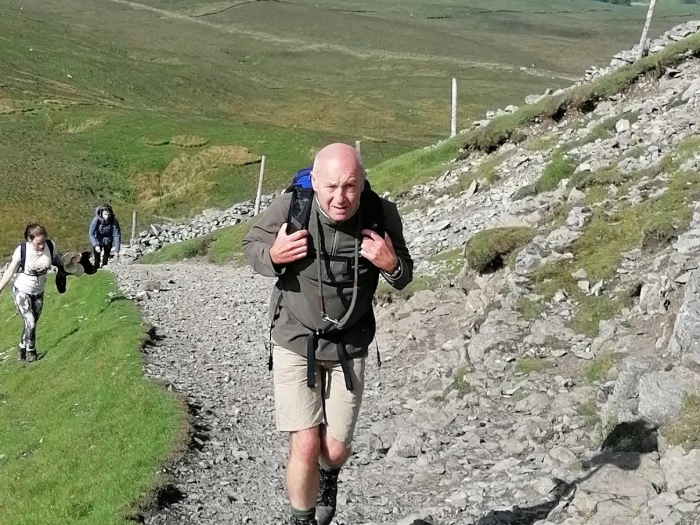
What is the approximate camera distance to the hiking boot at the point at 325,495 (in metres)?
7.20

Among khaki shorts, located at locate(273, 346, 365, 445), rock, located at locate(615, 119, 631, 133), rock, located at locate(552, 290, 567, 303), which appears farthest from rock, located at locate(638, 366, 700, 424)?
rock, located at locate(615, 119, 631, 133)

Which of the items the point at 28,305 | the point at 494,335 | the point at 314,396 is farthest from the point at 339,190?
the point at 28,305

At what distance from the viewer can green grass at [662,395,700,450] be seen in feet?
24.4

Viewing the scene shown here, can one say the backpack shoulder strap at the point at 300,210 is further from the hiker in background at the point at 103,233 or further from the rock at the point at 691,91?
the hiker in background at the point at 103,233

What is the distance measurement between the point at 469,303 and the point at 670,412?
7.21 meters

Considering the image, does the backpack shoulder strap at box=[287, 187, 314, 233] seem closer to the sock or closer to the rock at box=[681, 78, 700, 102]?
the sock

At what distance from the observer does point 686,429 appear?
7.59 m

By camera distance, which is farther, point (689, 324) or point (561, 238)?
point (561, 238)

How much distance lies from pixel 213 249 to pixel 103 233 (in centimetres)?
646

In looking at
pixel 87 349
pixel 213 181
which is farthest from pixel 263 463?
pixel 213 181

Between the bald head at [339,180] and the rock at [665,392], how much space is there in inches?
158

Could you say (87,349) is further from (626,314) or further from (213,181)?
(213,181)

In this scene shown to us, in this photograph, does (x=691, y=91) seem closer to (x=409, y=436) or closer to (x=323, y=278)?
(x=409, y=436)

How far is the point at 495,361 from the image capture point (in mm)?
12203
